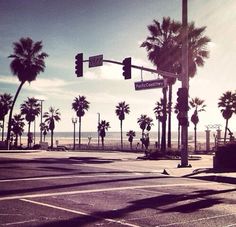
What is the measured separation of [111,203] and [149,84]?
1525 centimetres

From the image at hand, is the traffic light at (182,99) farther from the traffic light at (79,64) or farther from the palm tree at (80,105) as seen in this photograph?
the palm tree at (80,105)

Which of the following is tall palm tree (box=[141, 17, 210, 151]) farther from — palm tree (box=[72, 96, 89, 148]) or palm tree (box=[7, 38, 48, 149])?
palm tree (box=[72, 96, 89, 148])

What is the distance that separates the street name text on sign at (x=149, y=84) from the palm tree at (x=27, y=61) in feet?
90.8

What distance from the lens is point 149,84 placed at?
81.9ft

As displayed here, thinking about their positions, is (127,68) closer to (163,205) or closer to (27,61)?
(163,205)

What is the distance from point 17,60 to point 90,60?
2892 centimetres

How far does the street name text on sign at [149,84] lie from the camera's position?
2456 centimetres

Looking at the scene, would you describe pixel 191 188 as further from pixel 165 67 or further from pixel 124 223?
pixel 165 67

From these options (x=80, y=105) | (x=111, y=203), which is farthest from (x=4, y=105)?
(x=111, y=203)

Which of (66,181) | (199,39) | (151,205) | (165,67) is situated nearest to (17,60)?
(165,67)

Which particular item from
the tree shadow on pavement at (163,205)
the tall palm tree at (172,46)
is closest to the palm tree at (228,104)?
the tall palm tree at (172,46)

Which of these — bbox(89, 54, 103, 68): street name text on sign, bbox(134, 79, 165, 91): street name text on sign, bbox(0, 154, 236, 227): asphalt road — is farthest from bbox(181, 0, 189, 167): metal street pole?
bbox(0, 154, 236, 227): asphalt road

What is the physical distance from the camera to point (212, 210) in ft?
32.1

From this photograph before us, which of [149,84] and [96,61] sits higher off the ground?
[96,61]
